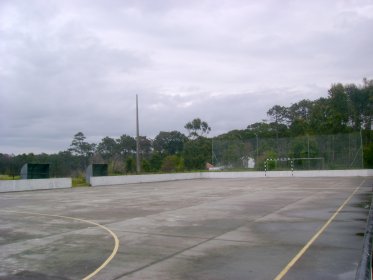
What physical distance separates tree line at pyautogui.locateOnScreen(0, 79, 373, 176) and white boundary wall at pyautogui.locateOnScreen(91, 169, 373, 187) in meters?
3.56

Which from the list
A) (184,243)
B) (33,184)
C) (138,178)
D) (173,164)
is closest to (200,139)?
(173,164)

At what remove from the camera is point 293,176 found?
5444cm

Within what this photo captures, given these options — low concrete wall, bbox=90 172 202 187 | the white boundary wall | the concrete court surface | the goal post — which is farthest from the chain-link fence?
the concrete court surface

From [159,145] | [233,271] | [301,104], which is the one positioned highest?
[301,104]

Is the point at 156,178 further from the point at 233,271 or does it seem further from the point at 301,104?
the point at 301,104

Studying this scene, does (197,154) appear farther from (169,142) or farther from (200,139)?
(169,142)

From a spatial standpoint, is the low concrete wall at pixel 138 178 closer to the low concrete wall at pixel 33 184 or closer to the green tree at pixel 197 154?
the low concrete wall at pixel 33 184

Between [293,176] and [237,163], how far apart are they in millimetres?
7349

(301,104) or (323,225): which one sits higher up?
(301,104)

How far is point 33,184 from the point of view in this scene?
3722 centimetres

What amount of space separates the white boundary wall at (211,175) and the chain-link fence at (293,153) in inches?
29.1

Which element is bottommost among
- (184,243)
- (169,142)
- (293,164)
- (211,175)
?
(184,243)

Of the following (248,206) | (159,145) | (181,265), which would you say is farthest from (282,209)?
(159,145)

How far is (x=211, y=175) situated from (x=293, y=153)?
1076cm
